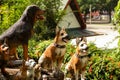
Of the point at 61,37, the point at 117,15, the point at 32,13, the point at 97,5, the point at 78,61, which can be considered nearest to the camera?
the point at 61,37

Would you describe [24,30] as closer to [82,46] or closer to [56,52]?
[56,52]

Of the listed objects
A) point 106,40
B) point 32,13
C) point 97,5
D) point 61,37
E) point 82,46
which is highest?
point 32,13

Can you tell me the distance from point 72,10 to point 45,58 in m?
18.4

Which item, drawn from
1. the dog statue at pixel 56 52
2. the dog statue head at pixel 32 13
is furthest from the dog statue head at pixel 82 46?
the dog statue head at pixel 32 13

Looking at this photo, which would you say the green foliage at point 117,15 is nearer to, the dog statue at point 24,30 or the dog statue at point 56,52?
the dog statue at point 24,30

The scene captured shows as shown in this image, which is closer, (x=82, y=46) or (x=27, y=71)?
(x=27, y=71)

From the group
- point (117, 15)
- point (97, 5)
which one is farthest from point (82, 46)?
point (97, 5)

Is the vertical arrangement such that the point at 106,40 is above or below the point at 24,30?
below

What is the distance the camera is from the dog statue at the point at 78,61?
5785mm

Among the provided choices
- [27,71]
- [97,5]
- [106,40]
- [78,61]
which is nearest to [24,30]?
[78,61]

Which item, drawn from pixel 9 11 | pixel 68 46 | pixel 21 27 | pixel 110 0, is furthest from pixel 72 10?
pixel 110 0

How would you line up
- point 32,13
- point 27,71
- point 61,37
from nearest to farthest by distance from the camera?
point 27,71
point 61,37
point 32,13

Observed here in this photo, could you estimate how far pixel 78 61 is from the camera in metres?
5.93

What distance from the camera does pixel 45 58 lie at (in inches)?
233
